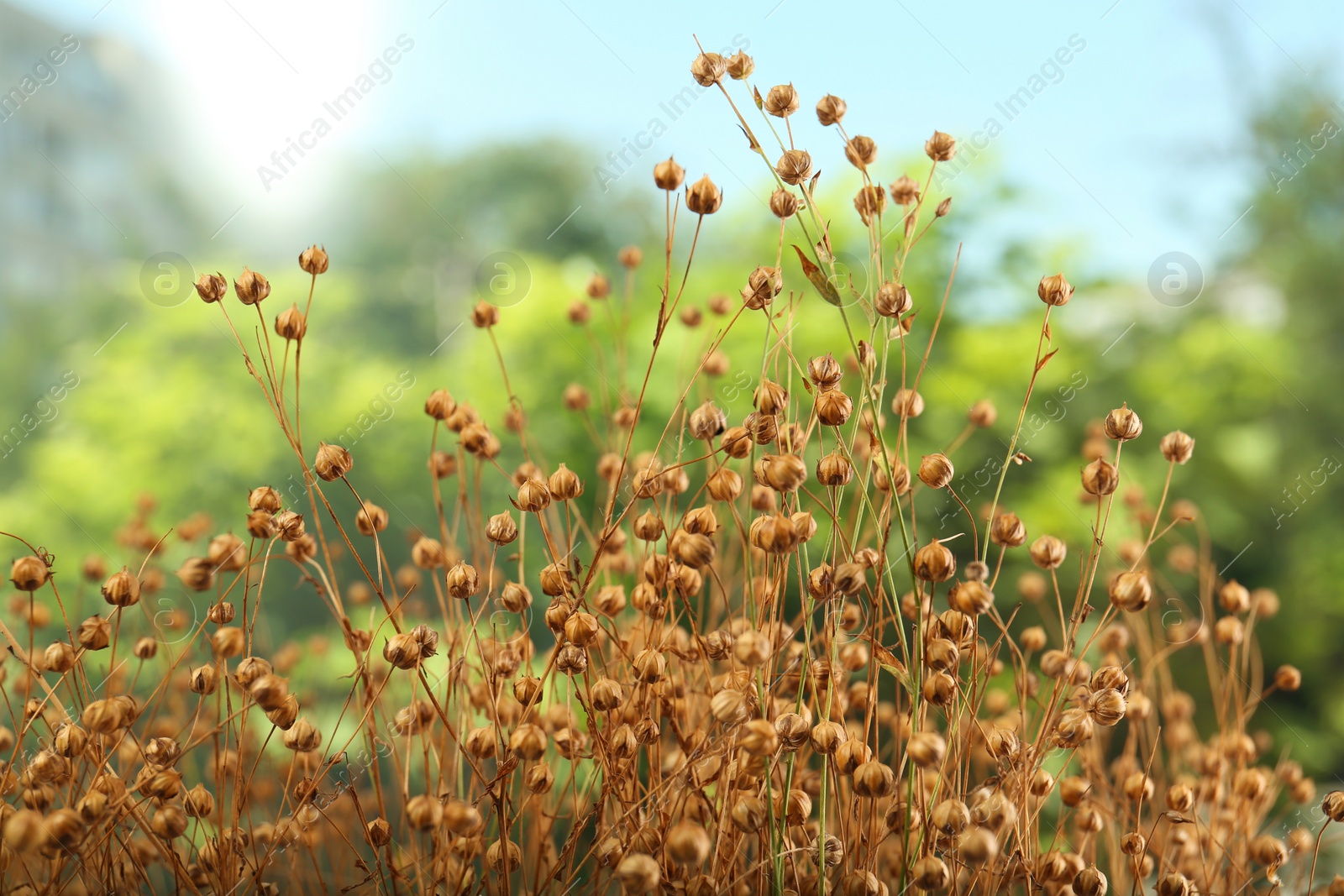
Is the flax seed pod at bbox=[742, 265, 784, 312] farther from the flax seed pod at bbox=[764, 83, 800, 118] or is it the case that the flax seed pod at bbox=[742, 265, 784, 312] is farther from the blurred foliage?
the blurred foliage

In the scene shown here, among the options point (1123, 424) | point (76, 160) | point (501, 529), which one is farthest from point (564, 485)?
point (76, 160)

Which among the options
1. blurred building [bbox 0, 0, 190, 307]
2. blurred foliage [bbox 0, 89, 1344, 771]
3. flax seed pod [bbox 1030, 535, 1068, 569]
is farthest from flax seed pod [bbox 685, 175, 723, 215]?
blurred building [bbox 0, 0, 190, 307]

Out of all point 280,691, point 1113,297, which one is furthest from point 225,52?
point 280,691

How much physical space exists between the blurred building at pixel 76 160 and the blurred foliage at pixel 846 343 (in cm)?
13

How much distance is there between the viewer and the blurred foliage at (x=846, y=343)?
69.1 inches

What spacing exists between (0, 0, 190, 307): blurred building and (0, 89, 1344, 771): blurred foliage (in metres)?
0.13

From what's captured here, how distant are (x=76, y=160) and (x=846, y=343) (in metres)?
2.15

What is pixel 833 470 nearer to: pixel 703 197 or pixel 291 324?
pixel 703 197

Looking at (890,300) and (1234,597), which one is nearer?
(890,300)

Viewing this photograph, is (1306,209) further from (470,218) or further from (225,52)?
(225,52)

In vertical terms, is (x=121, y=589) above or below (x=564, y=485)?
below

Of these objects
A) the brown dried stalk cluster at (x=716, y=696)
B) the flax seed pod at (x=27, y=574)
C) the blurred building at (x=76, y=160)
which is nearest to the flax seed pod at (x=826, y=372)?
the brown dried stalk cluster at (x=716, y=696)

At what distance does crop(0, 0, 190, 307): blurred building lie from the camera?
2.28 m

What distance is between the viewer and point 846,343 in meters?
1.66
